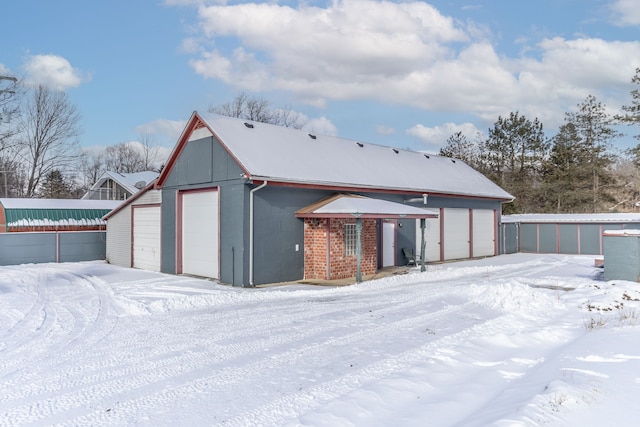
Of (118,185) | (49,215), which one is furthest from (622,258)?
(118,185)

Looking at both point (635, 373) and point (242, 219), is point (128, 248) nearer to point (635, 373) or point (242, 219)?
point (242, 219)

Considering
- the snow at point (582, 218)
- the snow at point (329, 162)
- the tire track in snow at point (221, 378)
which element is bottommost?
the tire track in snow at point (221, 378)

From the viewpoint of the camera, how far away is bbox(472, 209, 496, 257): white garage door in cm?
2366

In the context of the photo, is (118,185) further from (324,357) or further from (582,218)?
(324,357)

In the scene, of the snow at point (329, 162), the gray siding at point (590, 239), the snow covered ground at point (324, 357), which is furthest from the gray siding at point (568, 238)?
the snow covered ground at point (324, 357)

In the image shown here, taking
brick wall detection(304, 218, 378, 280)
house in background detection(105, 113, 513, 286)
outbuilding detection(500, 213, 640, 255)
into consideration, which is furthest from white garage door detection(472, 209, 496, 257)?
brick wall detection(304, 218, 378, 280)

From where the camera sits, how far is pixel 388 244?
59.9 feet

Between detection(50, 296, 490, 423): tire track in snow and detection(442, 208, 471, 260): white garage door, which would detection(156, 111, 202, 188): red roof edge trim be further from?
detection(442, 208, 471, 260): white garage door

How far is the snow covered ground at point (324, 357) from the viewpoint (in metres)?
4.48

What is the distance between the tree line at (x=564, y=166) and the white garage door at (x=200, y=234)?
26.5 meters

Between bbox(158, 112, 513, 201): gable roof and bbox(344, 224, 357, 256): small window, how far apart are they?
5.00ft

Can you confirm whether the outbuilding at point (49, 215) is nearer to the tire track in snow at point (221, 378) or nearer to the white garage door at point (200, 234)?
the white garage door at point (200, 234)

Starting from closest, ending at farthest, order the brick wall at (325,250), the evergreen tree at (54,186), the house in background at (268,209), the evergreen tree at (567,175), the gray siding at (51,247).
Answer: the house in background at (268,209) → the brick wall at (325,250) → the gray siding at (51,247) → the evergreen tree at (567,175) → the evergreen tree at (54,186)

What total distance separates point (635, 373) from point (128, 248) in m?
18.3
